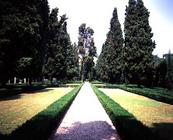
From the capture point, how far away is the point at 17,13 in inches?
1025

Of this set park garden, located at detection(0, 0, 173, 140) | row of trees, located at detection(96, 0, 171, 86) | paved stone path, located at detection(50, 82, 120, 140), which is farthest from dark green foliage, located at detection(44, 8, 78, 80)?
paved stone path, located at detection(50, 82, 120, 140)

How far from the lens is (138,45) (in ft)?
152

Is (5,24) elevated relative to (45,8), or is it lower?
lower

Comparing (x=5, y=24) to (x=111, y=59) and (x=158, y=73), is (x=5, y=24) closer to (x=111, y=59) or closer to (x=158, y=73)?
(x=158, y=73)

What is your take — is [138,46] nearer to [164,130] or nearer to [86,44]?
[164,130]

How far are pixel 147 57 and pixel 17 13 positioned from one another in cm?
2540

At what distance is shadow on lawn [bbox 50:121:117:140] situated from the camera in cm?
1055

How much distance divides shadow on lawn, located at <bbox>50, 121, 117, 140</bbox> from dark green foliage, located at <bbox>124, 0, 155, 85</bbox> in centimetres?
3255

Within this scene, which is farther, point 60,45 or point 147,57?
point 60,45

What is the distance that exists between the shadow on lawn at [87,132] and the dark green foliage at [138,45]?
32.5m

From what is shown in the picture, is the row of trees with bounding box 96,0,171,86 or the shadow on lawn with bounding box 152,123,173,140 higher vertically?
the row of trees with bounding box 96,0,171,86

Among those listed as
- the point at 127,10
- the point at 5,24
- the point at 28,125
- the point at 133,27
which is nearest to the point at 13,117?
the point at 28,125

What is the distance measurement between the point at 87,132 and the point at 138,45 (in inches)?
1436

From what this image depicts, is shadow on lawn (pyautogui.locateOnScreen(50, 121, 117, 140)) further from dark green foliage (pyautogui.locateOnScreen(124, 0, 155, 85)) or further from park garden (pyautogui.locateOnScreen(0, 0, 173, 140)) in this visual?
dark green foliage (pyautogui.locateOnScreen(124, 0, 155, 85))
